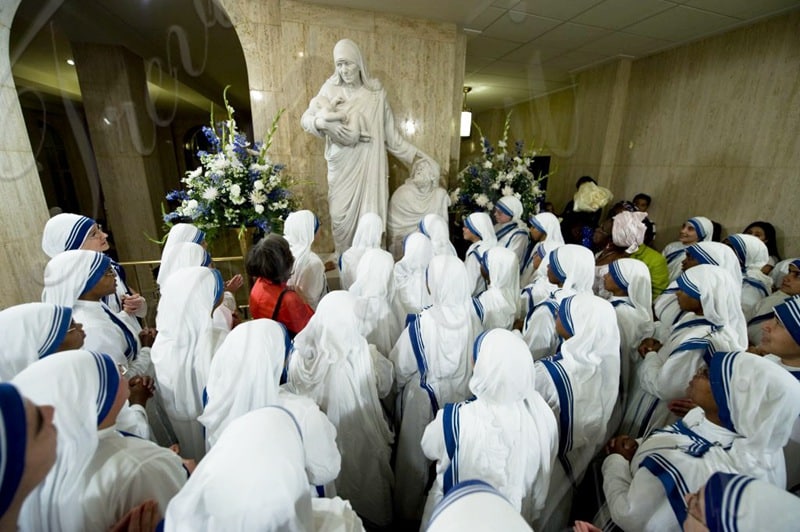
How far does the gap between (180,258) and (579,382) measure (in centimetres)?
285

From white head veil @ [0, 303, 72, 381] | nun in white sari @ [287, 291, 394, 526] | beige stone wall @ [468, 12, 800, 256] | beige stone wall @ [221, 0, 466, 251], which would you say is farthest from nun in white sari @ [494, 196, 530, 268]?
white head veil @ [0, 303, 72, 381]

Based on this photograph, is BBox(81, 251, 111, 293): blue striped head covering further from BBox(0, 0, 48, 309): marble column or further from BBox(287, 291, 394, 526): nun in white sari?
BBox(0, 0, 48, 309): marble column

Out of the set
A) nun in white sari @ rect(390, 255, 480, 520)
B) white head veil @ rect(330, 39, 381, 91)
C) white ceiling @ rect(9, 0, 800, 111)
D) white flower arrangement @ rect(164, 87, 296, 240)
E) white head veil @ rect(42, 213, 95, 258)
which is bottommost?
nun in white sari @ rect(390, 255, 480, 520)

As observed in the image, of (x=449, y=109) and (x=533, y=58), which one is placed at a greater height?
(x=533, y=58)

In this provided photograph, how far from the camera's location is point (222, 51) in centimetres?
582

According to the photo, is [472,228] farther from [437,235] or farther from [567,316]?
[567,316]

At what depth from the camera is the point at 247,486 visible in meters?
0.71

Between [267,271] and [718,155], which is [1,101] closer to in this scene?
[267,271]

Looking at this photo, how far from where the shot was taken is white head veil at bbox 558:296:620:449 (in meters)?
1.71

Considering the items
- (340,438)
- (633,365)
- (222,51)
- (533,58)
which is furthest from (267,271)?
(533,58)

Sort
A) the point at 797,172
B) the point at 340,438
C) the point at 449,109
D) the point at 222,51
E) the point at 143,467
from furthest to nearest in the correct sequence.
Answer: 1. the point at 222,51
2. the point at 449,109
3. the point at 797,172
4. the point at 340,438
5. the point at 143,467

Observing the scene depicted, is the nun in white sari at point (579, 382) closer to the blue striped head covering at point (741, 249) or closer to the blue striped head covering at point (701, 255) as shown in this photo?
the blue striped head covering at point (701, 255)

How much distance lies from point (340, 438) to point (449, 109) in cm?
465

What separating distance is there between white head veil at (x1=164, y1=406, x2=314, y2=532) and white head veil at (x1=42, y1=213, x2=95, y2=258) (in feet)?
8.57
